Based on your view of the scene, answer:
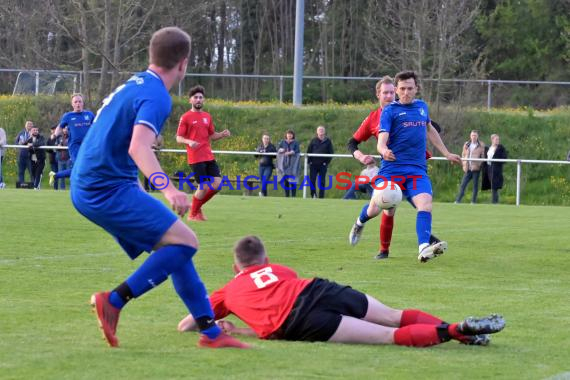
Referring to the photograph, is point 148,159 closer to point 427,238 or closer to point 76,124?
point 427,238

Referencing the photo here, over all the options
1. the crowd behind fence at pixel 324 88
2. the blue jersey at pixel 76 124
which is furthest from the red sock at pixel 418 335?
the crowd behind fence at pixel 324 88

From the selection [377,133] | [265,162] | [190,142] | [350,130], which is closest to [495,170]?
[265,162]

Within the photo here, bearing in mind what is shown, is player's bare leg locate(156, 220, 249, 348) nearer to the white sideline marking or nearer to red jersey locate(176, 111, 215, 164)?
the white sideline marking

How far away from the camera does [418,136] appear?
11500mm

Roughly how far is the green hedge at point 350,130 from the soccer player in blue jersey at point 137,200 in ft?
76.0

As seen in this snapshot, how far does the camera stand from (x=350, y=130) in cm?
3444

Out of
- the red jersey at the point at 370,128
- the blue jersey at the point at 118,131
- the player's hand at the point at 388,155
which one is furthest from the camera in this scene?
the red jersey at the point at 370,128

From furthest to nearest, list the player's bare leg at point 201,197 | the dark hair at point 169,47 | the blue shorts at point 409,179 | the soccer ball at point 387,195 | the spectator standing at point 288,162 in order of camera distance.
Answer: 1. the spectator standing at point 288,162
2. the player's bare leg at point 201,197
3. the blue shorts at point 409,179
4. the soccer ball at point 387,195
5. the dark hair at point 169,47

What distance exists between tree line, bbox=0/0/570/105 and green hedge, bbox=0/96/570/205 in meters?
1.89

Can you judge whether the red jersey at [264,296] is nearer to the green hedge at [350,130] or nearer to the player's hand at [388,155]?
the player's hand at [388,155]

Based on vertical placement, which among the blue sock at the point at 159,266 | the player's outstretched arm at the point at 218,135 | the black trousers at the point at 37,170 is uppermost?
the player's outstretched arm at the point at 218,135

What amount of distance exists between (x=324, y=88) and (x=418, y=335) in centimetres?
3733

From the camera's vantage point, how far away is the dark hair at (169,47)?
6066 mm

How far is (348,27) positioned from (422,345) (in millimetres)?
45980
